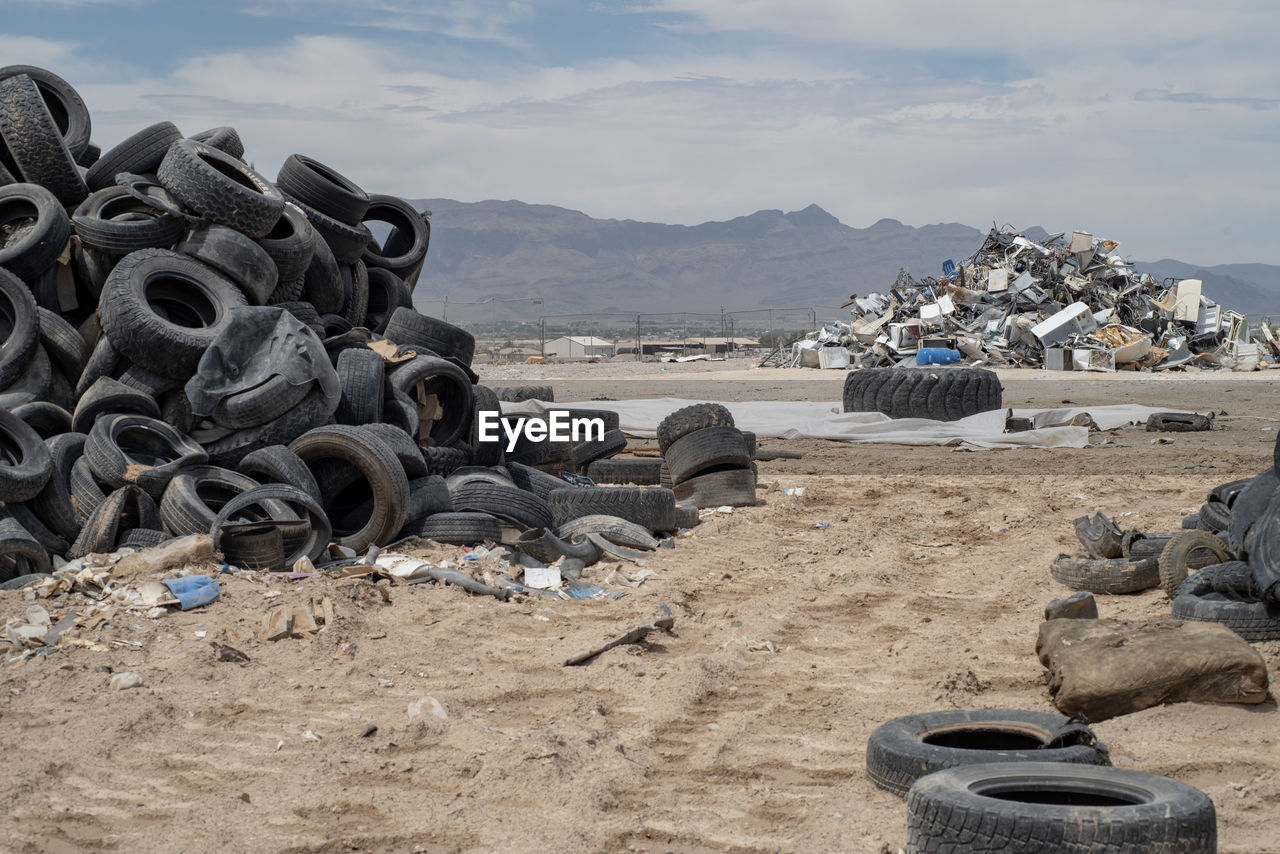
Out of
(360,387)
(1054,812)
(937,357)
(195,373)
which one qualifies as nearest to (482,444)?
(360,387)

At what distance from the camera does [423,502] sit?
26.9 feet

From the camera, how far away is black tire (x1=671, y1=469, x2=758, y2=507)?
10.4m

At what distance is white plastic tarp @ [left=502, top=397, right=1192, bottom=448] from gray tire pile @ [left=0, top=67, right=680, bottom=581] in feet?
13.0

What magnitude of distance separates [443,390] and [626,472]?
228 centimetres

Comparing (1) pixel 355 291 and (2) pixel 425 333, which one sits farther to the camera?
(1) pixel 355 291

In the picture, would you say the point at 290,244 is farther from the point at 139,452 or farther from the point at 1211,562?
the point at 1211,562

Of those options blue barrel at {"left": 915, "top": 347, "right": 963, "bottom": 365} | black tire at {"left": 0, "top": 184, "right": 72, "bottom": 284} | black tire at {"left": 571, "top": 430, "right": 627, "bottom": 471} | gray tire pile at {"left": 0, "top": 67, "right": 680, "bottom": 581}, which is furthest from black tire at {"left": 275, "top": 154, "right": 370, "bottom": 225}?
blue barrel at {"left": 915, "top": 347, "right": 963, "bottom": 365}

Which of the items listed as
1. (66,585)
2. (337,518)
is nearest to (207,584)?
(66,585)

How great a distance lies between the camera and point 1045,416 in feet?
54.2

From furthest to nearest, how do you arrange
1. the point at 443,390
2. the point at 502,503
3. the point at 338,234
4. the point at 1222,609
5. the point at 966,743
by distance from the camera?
1. the point at 338,234
2. the point at 443,390
3. the point at 502,503
4. the point at 1222,609
5. the point at 966,743

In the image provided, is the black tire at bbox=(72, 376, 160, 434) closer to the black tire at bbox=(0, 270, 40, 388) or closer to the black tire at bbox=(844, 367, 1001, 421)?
the black tire at bbox=(0, 270, 40, 388)

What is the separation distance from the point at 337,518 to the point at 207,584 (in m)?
1.93

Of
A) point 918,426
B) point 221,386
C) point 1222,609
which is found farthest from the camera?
point 918,426

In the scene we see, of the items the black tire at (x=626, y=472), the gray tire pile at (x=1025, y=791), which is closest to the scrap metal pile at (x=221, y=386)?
the black tire at (x=626, y=472)
